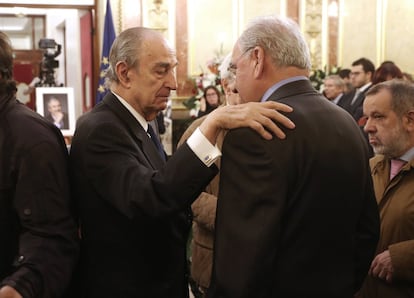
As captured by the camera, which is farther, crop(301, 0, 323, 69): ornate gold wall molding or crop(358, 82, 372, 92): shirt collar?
crop(301, 0, 323, 69): ornate gold wall molding

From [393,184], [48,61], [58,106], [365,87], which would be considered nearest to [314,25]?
[365,87]

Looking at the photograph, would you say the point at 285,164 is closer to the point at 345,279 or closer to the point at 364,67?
the point at 345,279

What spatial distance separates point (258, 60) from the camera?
166 cm

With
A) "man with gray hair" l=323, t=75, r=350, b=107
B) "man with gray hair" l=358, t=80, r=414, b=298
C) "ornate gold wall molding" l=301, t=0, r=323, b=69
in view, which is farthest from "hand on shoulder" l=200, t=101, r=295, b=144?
"ornate gold wall molding" l=301, t=0, r=323, b=69

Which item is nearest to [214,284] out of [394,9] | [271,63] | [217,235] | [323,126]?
[217,235]

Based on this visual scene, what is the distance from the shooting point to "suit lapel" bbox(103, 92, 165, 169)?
1.99 m

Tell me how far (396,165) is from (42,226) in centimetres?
150

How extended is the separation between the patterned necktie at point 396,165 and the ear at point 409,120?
0.44ft

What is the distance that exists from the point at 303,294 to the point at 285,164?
36 cm

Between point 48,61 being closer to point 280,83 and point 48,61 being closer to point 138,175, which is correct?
point 138,175

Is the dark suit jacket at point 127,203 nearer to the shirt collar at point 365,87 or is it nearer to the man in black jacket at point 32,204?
the man in black jacket at point 32,204

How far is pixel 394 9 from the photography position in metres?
8.66

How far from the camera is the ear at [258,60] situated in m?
1.66

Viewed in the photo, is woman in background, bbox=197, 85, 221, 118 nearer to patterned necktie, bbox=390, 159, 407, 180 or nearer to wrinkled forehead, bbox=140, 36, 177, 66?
patterned necktie, bbox=390, 159, 407, 180
